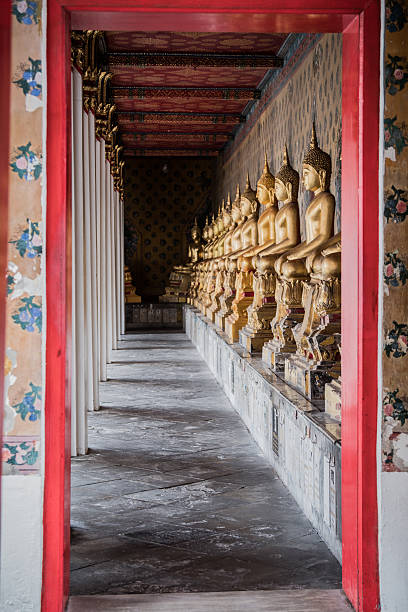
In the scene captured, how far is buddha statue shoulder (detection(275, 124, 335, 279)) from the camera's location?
5.25 meters

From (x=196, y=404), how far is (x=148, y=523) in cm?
329

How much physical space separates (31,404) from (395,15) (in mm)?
1782

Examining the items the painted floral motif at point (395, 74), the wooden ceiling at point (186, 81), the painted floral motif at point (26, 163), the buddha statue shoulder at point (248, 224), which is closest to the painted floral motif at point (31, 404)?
the painted floral motif at point (26, 163)

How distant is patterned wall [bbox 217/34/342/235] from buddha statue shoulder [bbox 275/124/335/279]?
0.98 ft

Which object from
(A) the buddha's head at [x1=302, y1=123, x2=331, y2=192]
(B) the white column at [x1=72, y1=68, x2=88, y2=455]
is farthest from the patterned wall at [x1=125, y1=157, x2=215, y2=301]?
(B) the white column at [x1=72, y1=68, x2=88, y2=455]

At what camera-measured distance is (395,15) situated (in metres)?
2.44

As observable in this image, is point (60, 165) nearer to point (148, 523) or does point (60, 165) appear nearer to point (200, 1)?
point (200, 1)

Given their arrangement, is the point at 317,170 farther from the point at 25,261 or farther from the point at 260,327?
the point at 25,261

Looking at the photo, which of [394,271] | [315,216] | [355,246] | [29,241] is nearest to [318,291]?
[315,216]

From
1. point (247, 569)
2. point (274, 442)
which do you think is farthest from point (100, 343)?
point (247, 569)

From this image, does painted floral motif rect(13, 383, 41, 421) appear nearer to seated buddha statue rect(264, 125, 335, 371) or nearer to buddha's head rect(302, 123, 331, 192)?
seated buddha statue rect(264, 125, 335, 371)

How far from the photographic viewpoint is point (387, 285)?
2.46 metres

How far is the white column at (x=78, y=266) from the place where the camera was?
488cm

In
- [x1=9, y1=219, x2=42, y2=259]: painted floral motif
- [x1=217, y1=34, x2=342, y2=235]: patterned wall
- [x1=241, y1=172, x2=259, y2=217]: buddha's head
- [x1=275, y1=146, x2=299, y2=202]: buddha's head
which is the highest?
[x1=217, y1=34, x2=342, y2=235]: patterned wall
